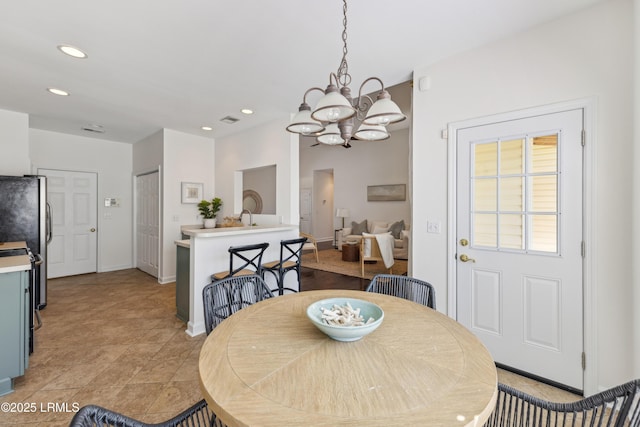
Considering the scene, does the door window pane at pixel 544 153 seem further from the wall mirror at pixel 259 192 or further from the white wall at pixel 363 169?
the wall mirror at pixel 259 192

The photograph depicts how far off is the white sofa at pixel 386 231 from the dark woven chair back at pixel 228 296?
4.07 meters

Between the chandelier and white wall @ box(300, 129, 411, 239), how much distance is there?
5.51m

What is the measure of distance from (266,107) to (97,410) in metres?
3.50

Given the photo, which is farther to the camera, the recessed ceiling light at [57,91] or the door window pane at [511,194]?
the recessed ceiling light at [57,91]

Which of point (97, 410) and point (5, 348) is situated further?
point (5, 348)

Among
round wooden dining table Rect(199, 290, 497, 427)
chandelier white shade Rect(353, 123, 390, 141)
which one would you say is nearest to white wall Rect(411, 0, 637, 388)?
chandelier white shade Rect(353, 123, 390, 141)

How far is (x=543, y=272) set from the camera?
2.02 metres

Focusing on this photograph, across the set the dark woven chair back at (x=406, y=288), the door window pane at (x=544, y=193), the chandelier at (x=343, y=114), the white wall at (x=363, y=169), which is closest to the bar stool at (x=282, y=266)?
the dark woven chair back at (x=406, y=288)

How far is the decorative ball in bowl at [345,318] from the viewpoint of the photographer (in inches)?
41.6

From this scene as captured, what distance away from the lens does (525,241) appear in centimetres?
211

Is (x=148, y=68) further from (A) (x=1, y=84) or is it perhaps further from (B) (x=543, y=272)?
(B) (x=543, y=272)

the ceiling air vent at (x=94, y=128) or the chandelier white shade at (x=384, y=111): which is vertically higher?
the ceiling air vent at (x=94, y=128)

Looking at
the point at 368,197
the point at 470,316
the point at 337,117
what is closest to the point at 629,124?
the point at 470,316

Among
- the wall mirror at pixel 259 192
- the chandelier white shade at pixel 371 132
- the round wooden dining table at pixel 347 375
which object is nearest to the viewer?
the round wooden dining table at pixel 347 375
